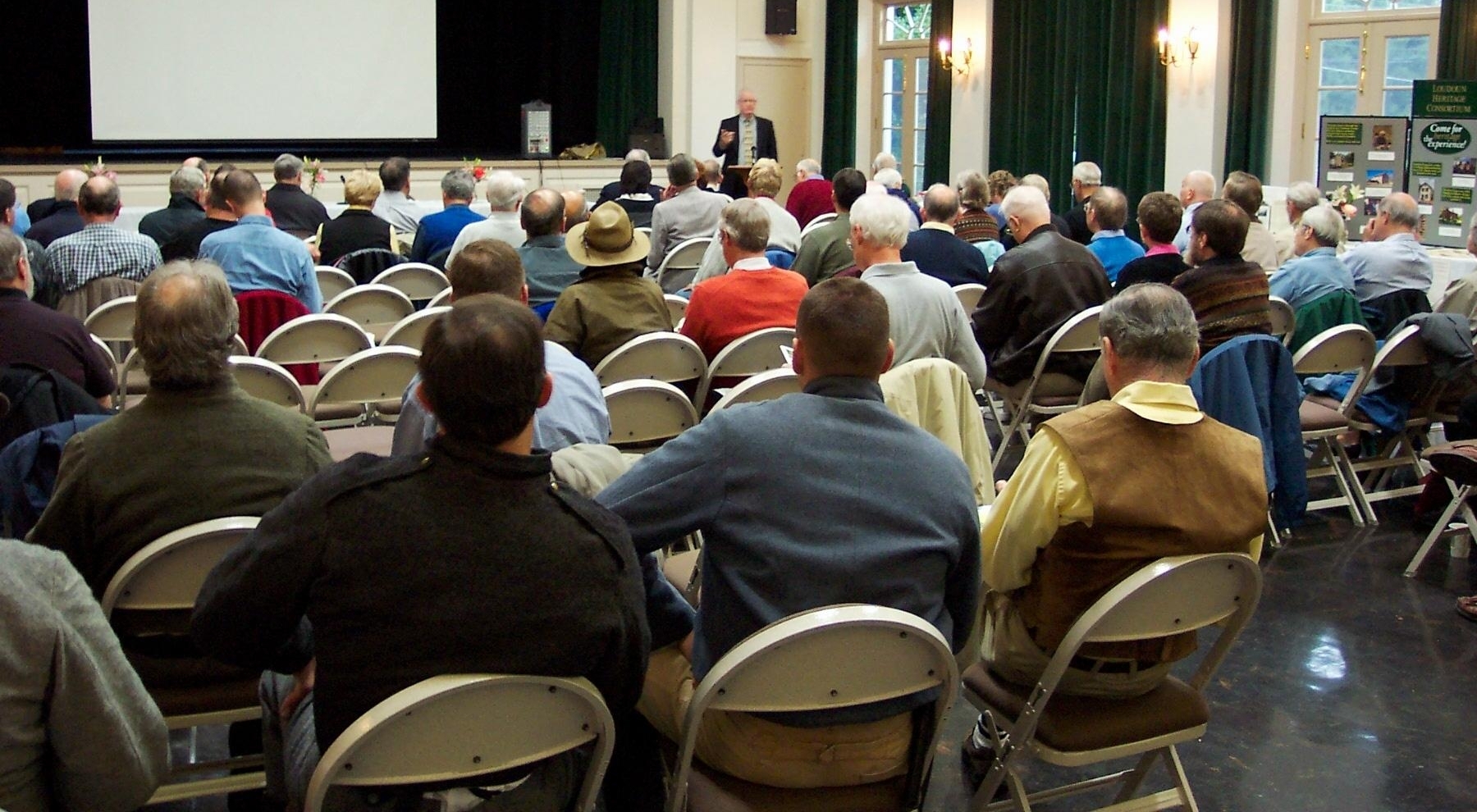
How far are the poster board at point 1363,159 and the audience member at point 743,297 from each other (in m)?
5.10

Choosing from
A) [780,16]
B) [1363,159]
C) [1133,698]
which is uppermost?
[780,16]

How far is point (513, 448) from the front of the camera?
2074mm

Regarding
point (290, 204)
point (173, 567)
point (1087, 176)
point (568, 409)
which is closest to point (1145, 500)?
point (568, 409)

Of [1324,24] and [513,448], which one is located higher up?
[1324,24]

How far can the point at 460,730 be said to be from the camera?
196 cm

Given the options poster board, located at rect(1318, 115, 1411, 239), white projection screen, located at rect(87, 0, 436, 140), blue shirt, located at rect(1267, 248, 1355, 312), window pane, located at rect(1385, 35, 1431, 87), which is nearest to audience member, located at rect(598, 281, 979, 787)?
blue shirt, located at rect(1267, 248, 1355, 312)

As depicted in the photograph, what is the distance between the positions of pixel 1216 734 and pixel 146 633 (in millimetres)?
2562

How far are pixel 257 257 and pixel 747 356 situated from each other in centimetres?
224

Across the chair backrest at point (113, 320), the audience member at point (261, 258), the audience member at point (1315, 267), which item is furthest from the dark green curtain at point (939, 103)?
the chair backrest at point (113, 320)

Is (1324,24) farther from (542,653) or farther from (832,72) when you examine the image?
(542,653)

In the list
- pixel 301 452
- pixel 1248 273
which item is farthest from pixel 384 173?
pixel 301 452

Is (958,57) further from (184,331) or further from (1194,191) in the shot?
A: (184,331)

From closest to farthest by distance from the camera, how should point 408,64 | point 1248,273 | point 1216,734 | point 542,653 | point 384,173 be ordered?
point 542,653, point 1216,734, point 1248,273, point 384,173, point 408,64

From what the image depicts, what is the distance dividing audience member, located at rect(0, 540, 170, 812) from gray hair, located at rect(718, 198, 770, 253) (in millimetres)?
3221
